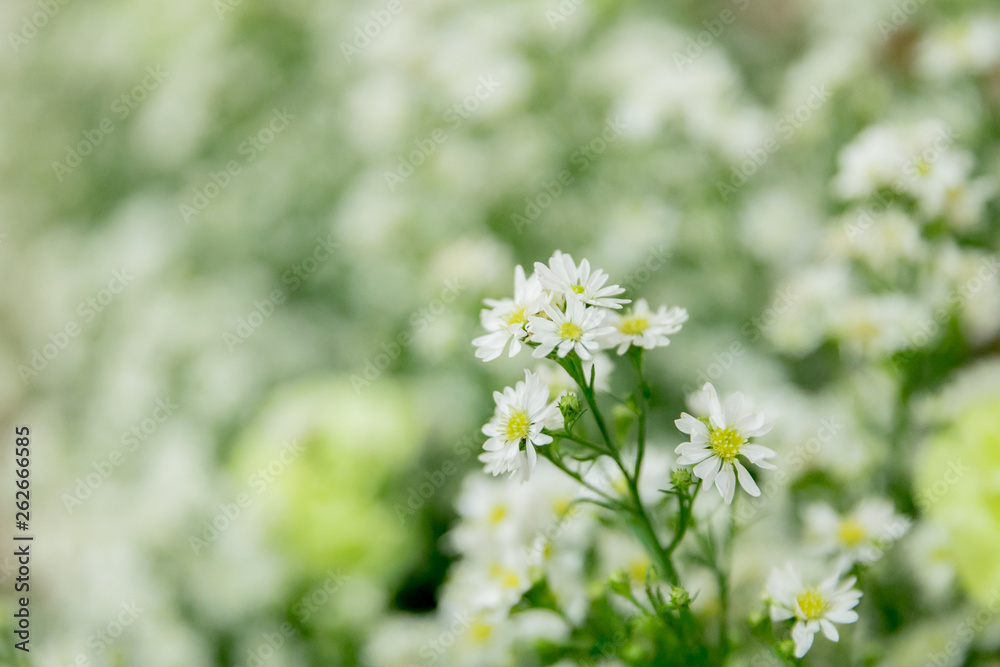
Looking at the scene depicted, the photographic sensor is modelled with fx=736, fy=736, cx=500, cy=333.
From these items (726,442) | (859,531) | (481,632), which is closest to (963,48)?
(859,531)

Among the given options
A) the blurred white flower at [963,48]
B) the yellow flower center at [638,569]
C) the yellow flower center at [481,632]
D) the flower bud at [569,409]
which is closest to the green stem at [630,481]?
the flower bud at [569,409]

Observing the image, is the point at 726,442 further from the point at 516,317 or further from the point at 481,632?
the point at 481,632

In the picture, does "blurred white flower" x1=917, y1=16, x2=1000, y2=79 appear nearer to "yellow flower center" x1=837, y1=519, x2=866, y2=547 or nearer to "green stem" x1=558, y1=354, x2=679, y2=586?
"yellow flower center" x1=837, y1=519, x2=866, y2=547

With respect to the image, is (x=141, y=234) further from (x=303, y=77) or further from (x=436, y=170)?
(x=436, y=170)

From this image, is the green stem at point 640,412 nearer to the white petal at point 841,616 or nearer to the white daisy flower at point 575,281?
the white daisy flower at point 575,281

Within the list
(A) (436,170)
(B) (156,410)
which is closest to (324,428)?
(B) (156,410)

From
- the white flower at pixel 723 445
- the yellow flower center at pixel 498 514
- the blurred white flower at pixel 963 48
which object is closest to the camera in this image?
the white flower at pixel 723 445
